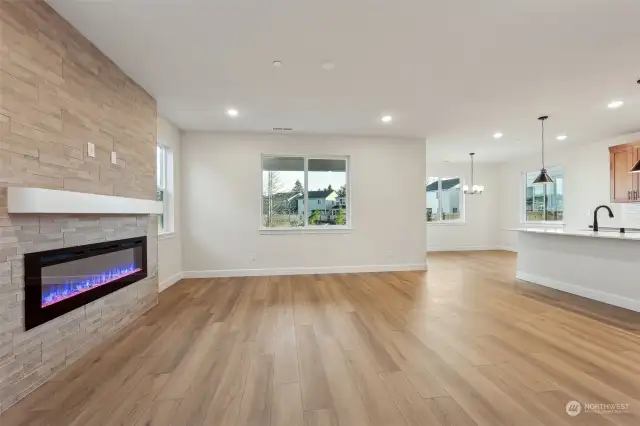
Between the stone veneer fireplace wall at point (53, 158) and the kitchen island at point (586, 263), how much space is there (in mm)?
5744

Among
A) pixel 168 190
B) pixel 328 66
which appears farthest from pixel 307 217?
pixel 328 66

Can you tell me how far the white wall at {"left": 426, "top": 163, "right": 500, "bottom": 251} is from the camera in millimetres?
9867

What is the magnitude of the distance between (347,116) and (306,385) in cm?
398

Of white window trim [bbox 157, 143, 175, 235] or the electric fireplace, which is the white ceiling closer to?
white window trim [bbox 157, 143, 175, 235]

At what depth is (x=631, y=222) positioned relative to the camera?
640 centimetres

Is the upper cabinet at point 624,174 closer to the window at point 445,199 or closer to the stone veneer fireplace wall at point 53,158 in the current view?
the window at point 445,199

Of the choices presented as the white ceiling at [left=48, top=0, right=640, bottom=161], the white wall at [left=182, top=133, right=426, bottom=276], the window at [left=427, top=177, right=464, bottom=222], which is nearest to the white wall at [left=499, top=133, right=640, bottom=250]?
the window at [left=427, top=177, right=464, bottom=222]

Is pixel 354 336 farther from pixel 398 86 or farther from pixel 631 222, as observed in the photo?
pixel 631 222

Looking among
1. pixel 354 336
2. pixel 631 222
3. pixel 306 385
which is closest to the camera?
pixel 306 385

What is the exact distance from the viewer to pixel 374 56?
3148 millimetres

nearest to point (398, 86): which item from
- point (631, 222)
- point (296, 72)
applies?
point (296, 72)

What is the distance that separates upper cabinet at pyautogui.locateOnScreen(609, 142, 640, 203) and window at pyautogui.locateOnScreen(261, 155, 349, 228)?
5.04 meters

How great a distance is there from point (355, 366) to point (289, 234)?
12.8 ft

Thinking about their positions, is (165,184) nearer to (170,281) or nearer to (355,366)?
(170,281)
